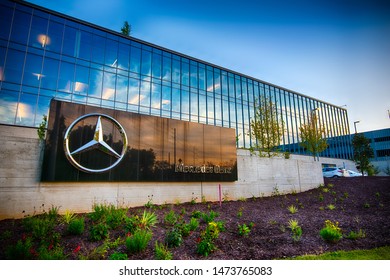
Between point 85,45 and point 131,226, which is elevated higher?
point 85,45

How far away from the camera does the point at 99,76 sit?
24.2 meters

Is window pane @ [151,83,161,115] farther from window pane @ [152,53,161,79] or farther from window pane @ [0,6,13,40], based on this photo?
window pane @ [0,6,13,40]

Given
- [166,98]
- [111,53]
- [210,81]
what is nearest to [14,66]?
[111,53]

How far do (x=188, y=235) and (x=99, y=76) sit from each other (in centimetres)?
2238

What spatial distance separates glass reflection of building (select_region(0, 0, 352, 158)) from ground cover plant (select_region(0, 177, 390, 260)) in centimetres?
1690

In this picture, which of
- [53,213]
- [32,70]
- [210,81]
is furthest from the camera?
[210,81]

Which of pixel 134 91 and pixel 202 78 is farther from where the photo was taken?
pixel 202 78

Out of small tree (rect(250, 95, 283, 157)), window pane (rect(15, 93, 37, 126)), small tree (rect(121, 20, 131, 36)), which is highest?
small tree (rect(121, 20, 131, 36))

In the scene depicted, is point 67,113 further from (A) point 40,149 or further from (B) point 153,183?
(B) point 153,183

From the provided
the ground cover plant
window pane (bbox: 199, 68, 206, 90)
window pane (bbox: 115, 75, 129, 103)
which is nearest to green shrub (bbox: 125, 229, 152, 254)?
the ground cover plant

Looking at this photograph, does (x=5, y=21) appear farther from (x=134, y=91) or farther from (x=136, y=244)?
(x=136, y=244)

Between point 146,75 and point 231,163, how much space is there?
17947mm

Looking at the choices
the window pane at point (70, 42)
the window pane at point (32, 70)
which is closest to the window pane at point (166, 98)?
the window pane at point (70, 42)

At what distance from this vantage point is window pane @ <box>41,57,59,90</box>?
2155 centimetres
